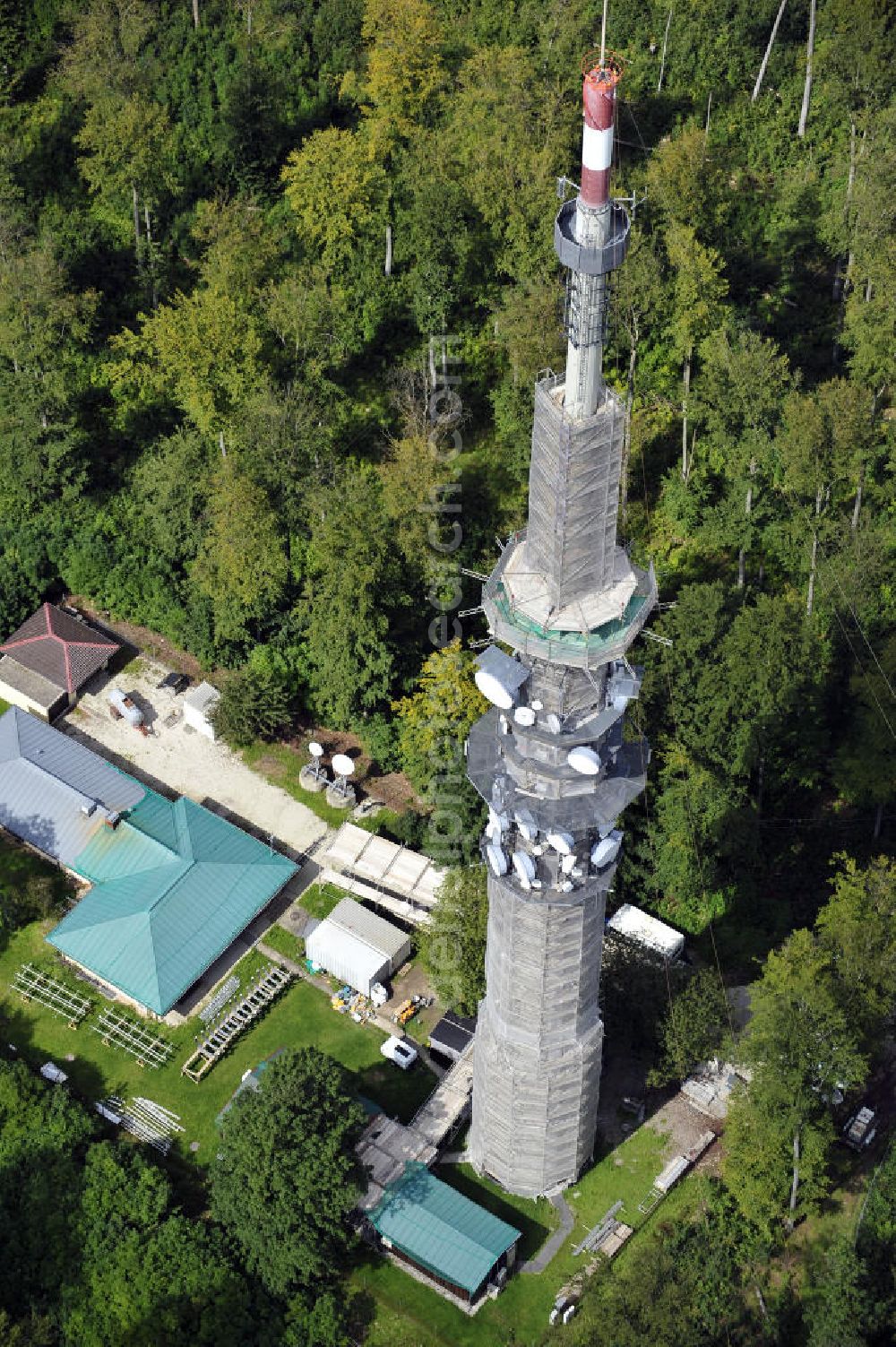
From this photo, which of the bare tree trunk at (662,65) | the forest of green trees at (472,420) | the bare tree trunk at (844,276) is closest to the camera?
the forest of green trees at (472,420)

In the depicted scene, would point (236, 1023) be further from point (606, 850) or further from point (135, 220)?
point (135, 220)

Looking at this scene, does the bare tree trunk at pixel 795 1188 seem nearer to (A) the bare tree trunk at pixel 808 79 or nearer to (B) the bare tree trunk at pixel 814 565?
(B) the bare tree trunk at pixel 814 565

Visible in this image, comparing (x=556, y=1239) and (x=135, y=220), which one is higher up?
(x=135, y=220)

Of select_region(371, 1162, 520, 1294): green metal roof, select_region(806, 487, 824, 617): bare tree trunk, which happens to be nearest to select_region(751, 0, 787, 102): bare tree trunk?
select_region(806, 487, 824, 617): bare tree trunk

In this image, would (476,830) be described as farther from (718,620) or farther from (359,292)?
(359,292)

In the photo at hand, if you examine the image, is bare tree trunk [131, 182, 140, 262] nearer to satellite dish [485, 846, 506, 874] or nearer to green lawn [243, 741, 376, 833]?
green lawn [243, 741, 376, 833]

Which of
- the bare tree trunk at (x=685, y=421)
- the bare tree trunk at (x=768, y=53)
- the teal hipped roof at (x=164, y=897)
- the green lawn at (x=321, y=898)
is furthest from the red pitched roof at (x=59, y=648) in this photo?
the bare tree trunk at (x=768, y=53)

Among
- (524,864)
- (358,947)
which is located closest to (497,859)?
(524,864)
